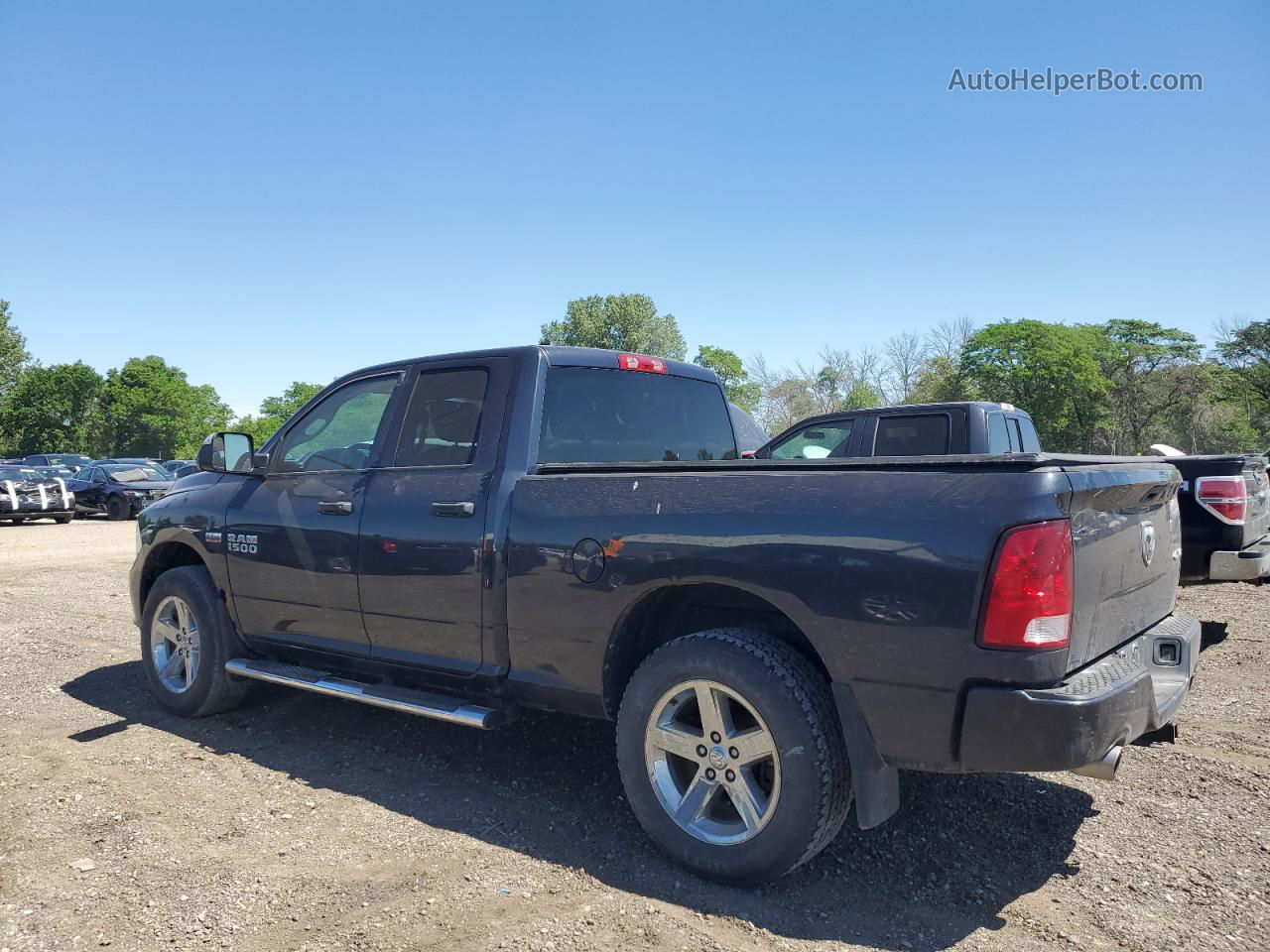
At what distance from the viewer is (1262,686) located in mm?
5266

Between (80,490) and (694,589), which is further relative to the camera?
(80,490)

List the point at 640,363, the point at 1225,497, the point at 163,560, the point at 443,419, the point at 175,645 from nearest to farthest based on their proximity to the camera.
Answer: the point at 443,419 → the point at 640,363 → the point at 175,645 → the point at 163,560 → the point at 1225,497

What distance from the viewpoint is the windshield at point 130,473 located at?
2244 centimetres

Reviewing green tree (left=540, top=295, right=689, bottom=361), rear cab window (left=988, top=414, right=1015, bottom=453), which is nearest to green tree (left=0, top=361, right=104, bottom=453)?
green tree (left=540, top=295, right=689, bottom=361)

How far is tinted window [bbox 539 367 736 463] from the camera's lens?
154 inches

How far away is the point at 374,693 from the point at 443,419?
130 cm

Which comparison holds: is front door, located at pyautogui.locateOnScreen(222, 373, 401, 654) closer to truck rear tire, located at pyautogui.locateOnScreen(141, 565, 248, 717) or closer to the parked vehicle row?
truck rear tire, located at pyautogui.locateOnScreen(141, 565, 248, 717)

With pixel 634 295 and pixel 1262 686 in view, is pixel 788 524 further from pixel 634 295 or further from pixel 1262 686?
pixel 634 295

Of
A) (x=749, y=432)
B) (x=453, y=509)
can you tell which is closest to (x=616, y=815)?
(x=453, y=509)

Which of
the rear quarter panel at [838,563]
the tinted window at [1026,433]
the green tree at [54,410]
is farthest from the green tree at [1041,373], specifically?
the green tree at [54,410]

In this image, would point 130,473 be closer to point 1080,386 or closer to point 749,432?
point 749,432

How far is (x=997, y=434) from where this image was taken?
7.09 metres

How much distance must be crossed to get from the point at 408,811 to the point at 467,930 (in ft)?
3.34

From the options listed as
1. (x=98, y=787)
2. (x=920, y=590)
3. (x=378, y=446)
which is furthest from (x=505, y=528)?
(x=98, y=787)
